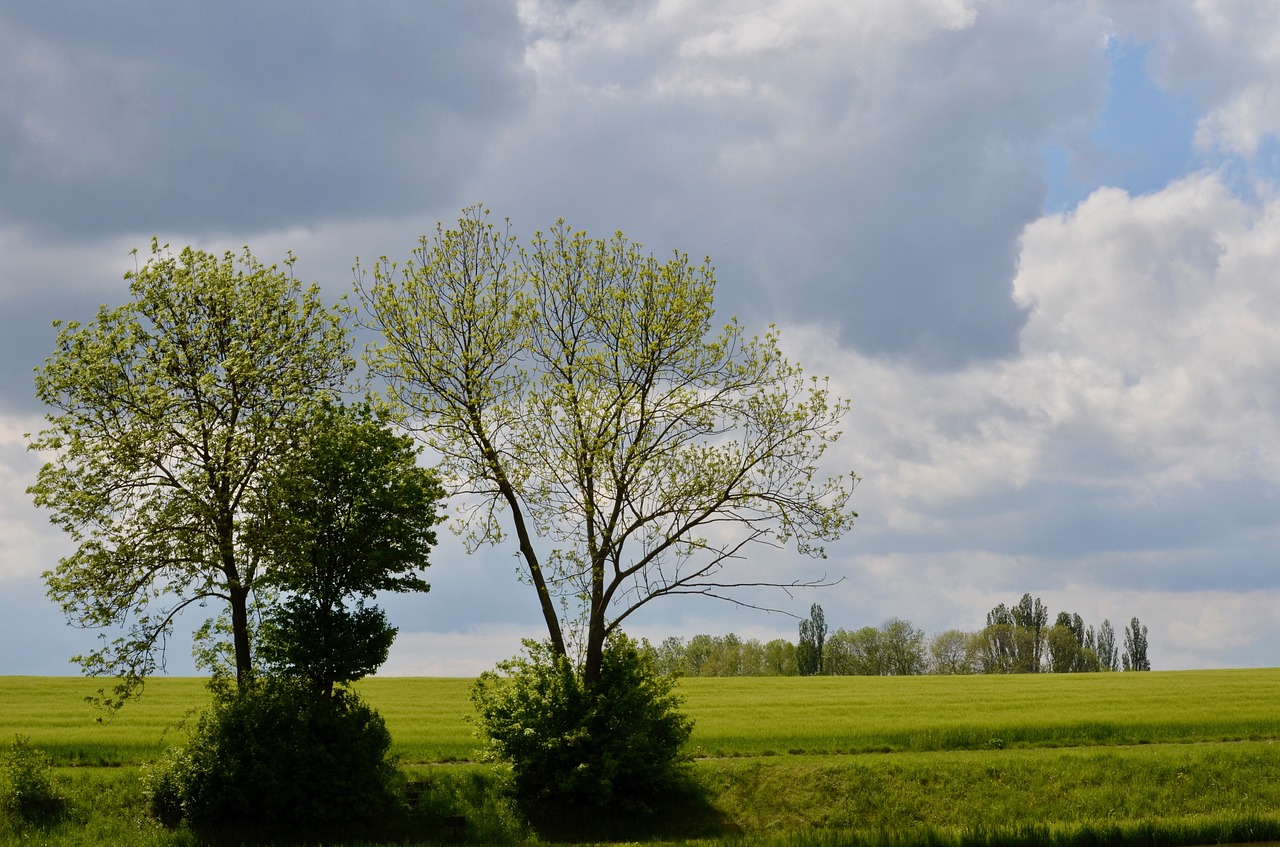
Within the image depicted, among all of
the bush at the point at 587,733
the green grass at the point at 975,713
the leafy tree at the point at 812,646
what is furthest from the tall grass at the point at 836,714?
the leafy tree at the point at 812,646

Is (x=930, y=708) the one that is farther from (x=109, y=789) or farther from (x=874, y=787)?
(x=109, y=789)

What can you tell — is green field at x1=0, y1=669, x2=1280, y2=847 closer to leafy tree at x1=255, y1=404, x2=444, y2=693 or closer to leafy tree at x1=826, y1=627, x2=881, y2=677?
leafy tree at x1=255, y1=404, x2=444, y2=693

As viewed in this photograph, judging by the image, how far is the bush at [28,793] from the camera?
2750cm

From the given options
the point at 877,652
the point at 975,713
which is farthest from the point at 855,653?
the point at 975,713

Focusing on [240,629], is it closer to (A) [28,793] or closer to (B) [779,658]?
(A) [28,793]

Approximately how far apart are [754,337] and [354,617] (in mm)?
14917

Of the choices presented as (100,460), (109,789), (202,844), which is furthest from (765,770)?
(100,460)

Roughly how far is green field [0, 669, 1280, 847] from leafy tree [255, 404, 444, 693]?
3889 mm

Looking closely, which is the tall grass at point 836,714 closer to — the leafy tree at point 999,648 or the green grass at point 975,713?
the green grass at point 975,713

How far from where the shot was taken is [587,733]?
29984 millimetres

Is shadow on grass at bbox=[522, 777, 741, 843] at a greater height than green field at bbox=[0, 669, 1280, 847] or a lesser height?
lesser

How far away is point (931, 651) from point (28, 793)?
113948 mm

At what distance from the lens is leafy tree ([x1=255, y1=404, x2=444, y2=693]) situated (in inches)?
1196

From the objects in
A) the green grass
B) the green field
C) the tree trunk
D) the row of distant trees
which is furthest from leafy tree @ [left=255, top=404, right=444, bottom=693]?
the row of distant trees
